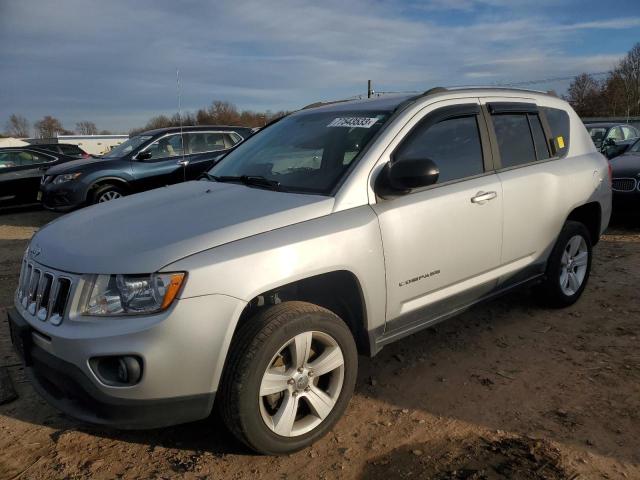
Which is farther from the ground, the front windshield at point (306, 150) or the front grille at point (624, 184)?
the front windshield at point (306, 150)

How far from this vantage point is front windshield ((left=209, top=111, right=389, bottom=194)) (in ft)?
10.3

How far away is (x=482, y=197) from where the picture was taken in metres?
3.47

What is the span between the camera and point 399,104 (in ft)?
11.1

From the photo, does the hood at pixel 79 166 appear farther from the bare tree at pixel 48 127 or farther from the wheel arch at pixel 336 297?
the bare tree at pixel 48 127

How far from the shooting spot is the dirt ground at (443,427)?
2574 mm

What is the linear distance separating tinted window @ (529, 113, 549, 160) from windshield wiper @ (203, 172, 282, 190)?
2.20m

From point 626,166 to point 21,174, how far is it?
11.6 metres

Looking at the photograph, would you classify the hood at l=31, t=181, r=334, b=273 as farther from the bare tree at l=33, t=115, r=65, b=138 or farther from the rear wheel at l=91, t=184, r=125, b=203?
the bare tree at l=33, t=115, r=65, b=138

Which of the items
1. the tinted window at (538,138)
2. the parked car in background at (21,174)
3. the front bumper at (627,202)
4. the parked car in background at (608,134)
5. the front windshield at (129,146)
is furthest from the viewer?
the parked car in background at (608,134)

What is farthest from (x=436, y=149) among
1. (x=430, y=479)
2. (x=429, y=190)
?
(x=430, y=479)

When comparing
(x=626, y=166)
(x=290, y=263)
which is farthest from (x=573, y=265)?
(x=626, y=166)

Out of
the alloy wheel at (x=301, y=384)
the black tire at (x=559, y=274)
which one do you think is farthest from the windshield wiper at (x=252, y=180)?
the black tire at (x=559, y=274)

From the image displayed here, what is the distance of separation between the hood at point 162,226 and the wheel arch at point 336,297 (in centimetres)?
35

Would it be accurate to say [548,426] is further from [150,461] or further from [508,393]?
[150,461]
